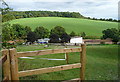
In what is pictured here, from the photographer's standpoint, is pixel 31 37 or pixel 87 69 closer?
pixel 87 69

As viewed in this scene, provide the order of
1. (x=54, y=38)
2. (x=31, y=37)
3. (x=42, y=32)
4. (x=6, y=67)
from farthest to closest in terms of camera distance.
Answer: (x=42, y=32), (x=54, y=38), (x=31, y=37), (x=6, y=67)

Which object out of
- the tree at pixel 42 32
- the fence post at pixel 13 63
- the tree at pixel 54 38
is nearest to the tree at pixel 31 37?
the tree at pixel 54 38

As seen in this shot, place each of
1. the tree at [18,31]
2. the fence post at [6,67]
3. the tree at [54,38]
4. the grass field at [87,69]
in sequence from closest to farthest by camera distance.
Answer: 1. the fence post at [6,67]
2. the grass field at [87,69]
3. the tree at [18,31]
4. the tree at [54,38]

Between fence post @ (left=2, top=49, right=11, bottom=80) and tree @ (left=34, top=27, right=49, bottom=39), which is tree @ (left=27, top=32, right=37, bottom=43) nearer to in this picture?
tree @ (left=34, top=27, right=49, bottom=39)

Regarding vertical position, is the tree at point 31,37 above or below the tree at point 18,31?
below

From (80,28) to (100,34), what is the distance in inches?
298

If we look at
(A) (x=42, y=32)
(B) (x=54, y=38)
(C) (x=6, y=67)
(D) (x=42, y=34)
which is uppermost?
(A) (x=42, y=32)

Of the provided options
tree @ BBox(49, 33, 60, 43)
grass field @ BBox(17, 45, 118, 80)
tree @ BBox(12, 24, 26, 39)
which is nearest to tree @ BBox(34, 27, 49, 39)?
tree @ BBox(49, 33, 60, 43)

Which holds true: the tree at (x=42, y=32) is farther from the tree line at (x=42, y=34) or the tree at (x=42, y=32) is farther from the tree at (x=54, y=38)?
the tree at (x=54, y=38)

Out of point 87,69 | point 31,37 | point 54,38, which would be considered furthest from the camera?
point 54,38

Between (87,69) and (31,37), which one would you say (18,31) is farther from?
(87,69)

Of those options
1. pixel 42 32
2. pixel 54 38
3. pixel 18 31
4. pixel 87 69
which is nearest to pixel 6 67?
pixel 87 69

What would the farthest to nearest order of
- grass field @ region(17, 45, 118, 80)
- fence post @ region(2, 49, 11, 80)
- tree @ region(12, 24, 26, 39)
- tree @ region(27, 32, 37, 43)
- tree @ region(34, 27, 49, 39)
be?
tree @ region(34, 27, 49, 39)
tree @ region(27, 32, 37, 43)
tree @ region(12, 24, 26, 39)
grass field @ region(17, 45, 118, 80)
fence post @ region(2, 49, 11, 80)

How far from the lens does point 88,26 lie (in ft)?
146
